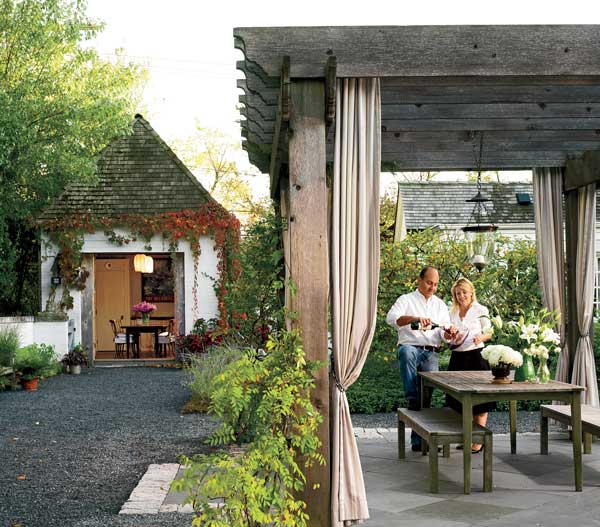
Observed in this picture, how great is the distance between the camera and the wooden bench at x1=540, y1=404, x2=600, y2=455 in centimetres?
674

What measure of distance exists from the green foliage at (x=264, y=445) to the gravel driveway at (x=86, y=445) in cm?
118

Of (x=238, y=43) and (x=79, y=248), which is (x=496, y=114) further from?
(x=79, y=248)

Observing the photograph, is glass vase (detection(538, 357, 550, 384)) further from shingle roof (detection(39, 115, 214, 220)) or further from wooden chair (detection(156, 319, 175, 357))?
wooden chair (detection(156, 319, 175, 357))

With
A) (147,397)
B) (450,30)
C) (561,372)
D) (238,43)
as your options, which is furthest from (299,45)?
(147,397)

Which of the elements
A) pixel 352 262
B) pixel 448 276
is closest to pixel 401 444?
pixel 352 262

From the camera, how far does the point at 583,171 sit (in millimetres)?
8469

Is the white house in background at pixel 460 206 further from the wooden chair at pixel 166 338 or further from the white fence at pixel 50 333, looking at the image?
the white fence at pixel 50 333

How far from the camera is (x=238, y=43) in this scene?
17.3 ft

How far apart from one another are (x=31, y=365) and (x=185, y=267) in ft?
14.0

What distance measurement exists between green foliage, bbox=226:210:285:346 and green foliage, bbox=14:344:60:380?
595cm

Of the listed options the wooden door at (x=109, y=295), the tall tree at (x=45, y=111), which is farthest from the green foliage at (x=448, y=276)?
the wooden door at (x=109, y=295)

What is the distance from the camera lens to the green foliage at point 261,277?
744cm

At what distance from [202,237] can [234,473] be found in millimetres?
13591

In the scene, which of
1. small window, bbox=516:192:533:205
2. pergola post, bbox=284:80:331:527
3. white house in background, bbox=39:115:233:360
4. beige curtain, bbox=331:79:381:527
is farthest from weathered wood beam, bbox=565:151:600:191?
small window, bbox=516:192:533:205
